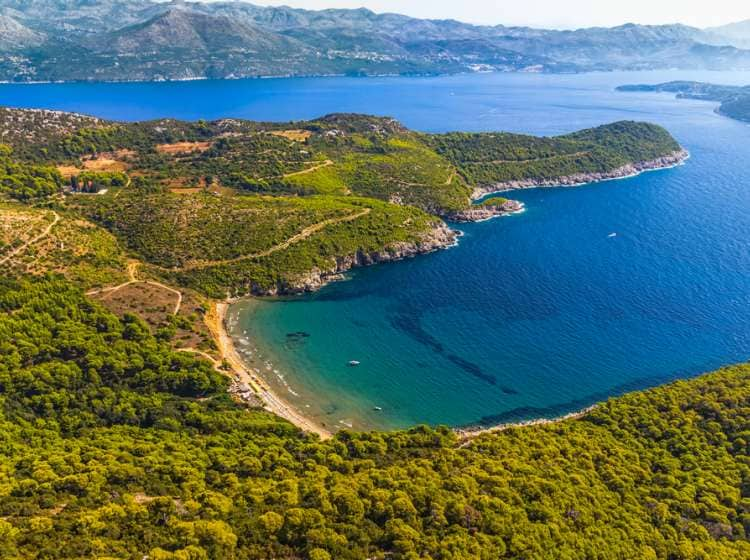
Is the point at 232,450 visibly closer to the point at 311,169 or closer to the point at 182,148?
the point at 311,169

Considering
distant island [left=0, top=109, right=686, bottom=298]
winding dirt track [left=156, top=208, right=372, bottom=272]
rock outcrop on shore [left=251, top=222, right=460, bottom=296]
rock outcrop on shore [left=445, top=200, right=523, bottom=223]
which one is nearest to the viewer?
winding dirt track [left=156, top=208, right=372, bottom=272]

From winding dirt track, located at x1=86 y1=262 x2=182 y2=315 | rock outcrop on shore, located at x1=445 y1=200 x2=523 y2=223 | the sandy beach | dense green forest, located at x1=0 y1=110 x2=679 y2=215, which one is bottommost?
the sandy beach

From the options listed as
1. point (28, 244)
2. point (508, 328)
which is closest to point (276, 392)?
point (508, 328)

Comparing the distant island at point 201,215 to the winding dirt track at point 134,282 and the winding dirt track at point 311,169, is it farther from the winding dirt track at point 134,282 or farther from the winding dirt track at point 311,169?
the winding dirt track at point 311,169

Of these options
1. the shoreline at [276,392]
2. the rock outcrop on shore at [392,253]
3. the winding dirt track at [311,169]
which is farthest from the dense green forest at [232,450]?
the winding dirt track at [311,169]

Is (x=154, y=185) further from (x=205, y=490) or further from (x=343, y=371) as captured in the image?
(x=205, y=490)

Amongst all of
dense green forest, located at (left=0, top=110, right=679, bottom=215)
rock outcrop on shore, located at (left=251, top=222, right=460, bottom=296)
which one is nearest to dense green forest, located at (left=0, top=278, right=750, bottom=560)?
rock outcrop on shore, located at (left=251, top=222, right=460, bottom=296)

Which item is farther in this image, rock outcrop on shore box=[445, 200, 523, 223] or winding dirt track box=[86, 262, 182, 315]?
rock outcrop on shore box=[445, 200, 523, 223]

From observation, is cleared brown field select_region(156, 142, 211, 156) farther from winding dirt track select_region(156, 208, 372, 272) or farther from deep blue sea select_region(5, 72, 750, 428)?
deep blue sea select_region(5, 72, 750, 428)
